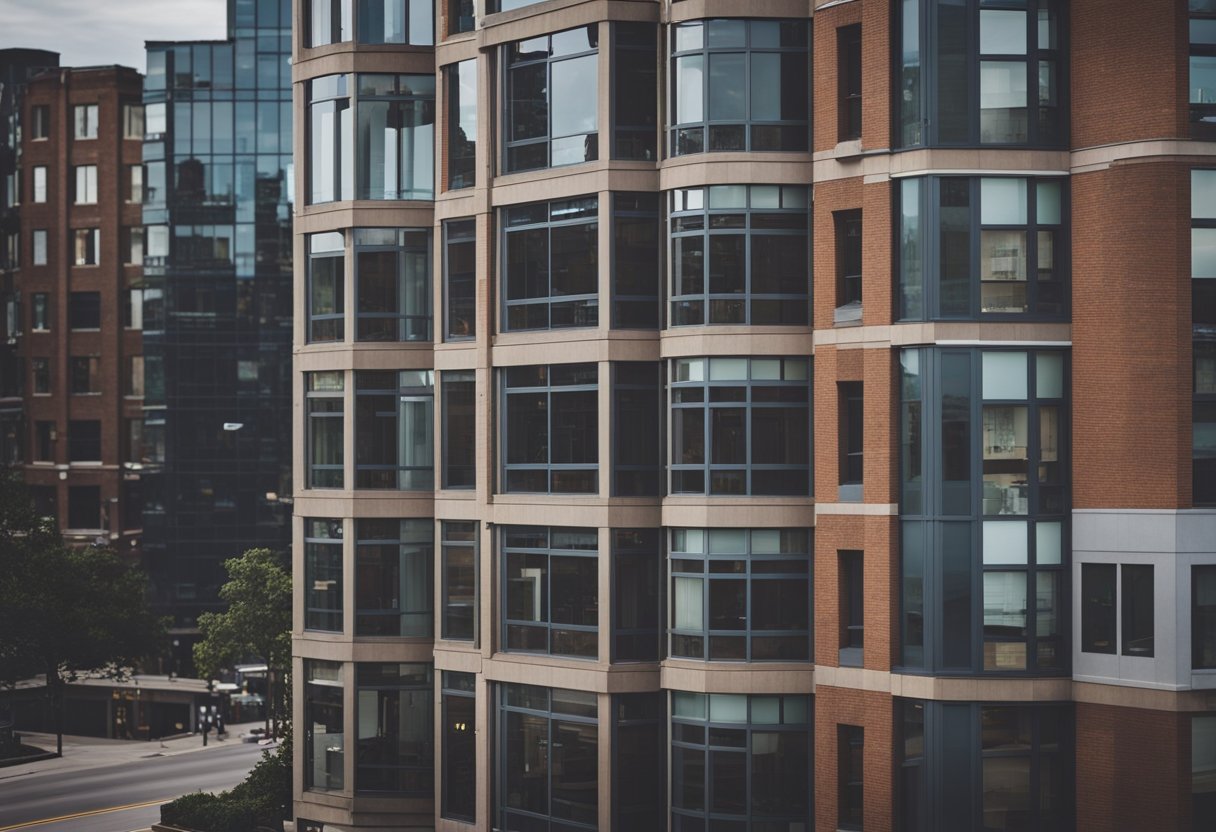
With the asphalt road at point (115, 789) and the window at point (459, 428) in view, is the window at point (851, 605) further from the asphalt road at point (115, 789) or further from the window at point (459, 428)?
the asphalt road at point (115, 789)

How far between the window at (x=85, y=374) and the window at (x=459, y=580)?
209 feet

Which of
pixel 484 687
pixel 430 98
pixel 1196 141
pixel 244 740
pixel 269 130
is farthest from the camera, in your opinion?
pixel 269 130

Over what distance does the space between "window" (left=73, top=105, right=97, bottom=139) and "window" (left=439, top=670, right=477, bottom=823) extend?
67025 mm

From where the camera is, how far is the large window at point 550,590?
30125 millimetres

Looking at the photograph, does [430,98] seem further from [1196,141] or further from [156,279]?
[156,279]

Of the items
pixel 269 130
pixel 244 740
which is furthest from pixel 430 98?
pixel 269 130

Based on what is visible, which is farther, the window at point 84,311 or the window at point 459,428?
the window at point 84,311

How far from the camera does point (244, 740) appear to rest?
73000mm

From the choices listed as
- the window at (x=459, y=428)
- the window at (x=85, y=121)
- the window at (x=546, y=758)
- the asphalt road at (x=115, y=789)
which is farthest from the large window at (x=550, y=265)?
the window at (x=85, y=121)

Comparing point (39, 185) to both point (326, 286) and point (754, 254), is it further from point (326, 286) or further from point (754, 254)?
point (754, 254)

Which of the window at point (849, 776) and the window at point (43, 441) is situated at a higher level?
the window at point (43, 441)

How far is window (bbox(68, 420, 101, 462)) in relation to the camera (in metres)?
91.4

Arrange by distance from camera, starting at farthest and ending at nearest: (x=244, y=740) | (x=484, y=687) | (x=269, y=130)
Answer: (x=269, y=130) → (x=244, y=740) → (x=484, y=687)

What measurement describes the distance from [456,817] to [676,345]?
10555 millimetres
